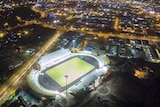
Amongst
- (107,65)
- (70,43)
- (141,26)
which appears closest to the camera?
(107,65)

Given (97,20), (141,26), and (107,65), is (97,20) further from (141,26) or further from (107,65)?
(107,65)

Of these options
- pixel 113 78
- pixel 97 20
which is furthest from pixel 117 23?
pixel 113 78

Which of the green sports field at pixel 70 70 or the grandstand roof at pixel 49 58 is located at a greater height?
the grandstand roof at pixel 49 58

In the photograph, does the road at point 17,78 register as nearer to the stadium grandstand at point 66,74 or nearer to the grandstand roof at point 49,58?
the stadium grandstand at point 66,74

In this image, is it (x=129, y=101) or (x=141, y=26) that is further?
(x=141, y=26)

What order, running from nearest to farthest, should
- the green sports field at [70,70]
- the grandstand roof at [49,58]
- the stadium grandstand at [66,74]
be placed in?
the stadium grandstand at [66,74] → the green sports field at [70,70] → the grandstand roof at [49,58]

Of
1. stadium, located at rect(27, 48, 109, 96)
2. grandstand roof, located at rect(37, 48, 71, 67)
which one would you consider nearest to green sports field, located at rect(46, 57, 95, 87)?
stadium, located at rect(27, 48, 109, 96)

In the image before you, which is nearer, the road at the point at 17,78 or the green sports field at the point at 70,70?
the road at the point at 17,78

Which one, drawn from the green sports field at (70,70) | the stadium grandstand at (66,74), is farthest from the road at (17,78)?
the green sports field at (70,70)
